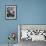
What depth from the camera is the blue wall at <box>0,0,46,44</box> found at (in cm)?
464

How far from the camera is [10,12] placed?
465 cm

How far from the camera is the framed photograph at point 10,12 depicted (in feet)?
15.2

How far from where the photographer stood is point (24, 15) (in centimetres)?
466

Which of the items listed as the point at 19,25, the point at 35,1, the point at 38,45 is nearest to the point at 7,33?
the point at 19,25

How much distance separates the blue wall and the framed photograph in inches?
4.1

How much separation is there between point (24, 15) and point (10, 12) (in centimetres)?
49

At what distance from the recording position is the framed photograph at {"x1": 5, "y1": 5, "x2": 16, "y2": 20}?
4.64 meters

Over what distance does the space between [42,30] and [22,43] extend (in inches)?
31.7

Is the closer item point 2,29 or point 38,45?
point 38,45

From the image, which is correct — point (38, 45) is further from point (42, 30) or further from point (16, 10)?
point (16, 10)

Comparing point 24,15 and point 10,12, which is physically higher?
point 10,12

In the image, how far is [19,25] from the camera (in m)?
4.58

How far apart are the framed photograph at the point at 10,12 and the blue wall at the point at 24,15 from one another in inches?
4.1

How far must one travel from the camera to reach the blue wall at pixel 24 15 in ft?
15.2
